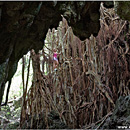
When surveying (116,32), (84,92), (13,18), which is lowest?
(84,92)

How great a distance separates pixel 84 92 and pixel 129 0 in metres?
1.11

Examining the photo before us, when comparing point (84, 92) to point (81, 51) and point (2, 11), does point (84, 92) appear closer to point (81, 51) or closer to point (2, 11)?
Result: point (81, 51)

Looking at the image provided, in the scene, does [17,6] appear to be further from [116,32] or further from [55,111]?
[116,32]

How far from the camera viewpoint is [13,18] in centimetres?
103

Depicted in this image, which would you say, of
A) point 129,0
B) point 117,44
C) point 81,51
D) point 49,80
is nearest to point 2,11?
point 129,0

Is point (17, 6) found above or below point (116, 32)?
below

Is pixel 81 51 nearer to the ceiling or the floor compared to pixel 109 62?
nearer to the ceiling

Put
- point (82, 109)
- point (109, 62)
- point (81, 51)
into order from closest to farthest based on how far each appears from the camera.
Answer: point (82, 109), point (109, 62), point (81, 51)

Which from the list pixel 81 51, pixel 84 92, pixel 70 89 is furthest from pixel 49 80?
pixel 81 51

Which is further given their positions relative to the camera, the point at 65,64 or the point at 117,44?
the point at 117,44

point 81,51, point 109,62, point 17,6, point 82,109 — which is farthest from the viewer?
point 81,51

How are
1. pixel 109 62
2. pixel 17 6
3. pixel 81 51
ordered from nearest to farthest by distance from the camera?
pixel 17 6 → pixel 109 62 → pixel 81 51

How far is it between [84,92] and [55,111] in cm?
37

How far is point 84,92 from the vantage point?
189 centimetres
